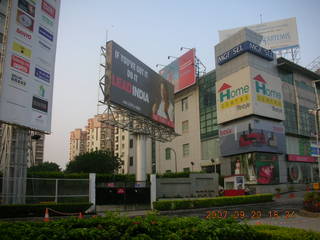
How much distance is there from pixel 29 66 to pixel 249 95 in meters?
36.2

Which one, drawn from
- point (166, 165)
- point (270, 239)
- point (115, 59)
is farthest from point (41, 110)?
point (166, 165)

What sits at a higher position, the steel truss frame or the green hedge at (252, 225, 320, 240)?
the steel truss frame

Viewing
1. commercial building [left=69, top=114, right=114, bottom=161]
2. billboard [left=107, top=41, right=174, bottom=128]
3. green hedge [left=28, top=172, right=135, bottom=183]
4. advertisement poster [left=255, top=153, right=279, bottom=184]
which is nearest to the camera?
green hedge [left=28, top=172, right=135, bottom=183]

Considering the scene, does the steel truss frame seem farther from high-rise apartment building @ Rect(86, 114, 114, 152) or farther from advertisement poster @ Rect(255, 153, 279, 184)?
high-rise apartment building @ Rect(86, 114, 114, 152)

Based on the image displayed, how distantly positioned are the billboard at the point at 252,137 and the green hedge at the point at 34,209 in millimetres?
32005

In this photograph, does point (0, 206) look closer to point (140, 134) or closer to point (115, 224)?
point (115, 224)

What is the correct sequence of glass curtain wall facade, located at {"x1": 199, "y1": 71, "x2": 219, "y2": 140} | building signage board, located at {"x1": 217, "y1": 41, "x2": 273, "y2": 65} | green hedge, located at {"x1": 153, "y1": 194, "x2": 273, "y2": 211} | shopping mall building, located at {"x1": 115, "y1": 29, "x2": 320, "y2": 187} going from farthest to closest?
glass curtain wall facade, located at {"x1": 199, "y1": 71, "x2": 219, "y2": 140} < building signage board, located at {"x1": 217, "y1": 41, "x2": 273, "y2": 65} < shopping mall building, located at {"x1": 115, "y1": 29, "x2": 320, "y2": 187} < green hedge, located at {"x1": 153, "y1": 194, "x2": 273, "y2": 211}

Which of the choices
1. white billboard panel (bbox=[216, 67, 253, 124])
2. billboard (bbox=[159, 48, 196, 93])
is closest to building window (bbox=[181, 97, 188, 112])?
billboard (bbox=[159, 48, 196, 93])

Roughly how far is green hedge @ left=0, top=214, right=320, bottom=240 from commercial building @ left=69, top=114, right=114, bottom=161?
86147 millimetres

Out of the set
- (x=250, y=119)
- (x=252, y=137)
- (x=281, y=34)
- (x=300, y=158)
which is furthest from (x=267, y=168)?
(x=281, y=34)

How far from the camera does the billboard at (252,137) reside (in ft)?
159

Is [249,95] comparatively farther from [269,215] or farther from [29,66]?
[29,66]

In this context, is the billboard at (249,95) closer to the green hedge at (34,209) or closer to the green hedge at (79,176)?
the green hedge at (79,176)

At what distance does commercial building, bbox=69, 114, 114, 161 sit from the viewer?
4887 inches
